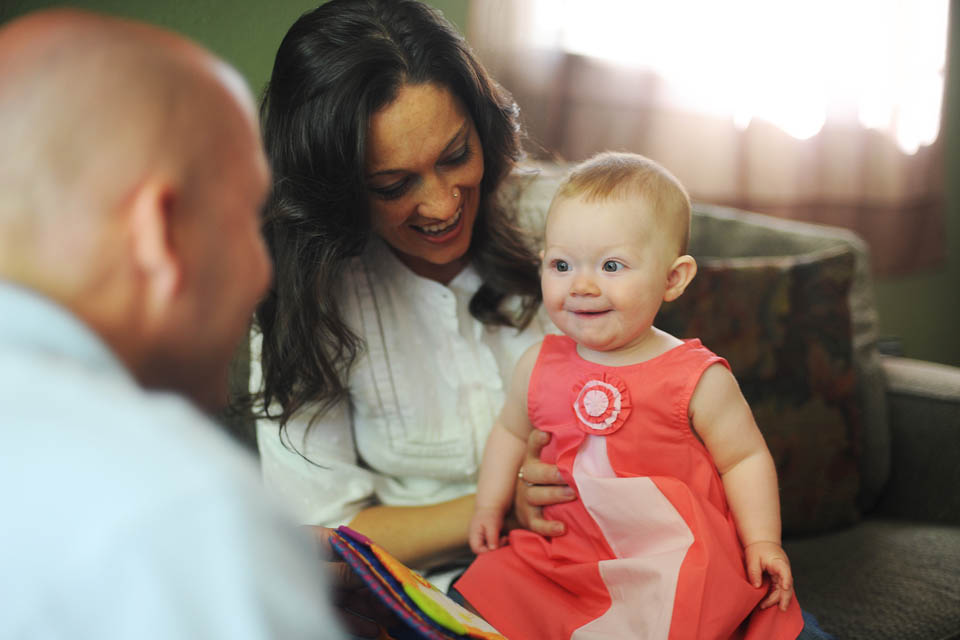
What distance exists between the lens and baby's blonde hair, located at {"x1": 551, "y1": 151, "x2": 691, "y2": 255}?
34.8 inches

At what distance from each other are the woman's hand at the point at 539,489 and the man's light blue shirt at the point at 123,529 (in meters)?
0.56

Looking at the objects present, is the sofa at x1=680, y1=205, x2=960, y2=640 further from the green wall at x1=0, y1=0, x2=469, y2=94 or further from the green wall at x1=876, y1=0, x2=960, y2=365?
the green wall at x1=876, y1=0, x2=960, y2=365

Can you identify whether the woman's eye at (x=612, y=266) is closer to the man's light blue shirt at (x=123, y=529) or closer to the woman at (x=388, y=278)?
the woman at (x=388, y=278)

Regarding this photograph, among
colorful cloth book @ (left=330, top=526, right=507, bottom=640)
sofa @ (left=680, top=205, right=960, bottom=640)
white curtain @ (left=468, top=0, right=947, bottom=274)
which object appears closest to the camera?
colorful cloth book @ (left=330, top=526, right=507, bottom=640)

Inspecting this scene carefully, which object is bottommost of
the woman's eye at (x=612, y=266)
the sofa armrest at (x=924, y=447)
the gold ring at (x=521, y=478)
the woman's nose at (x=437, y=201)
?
the sofa armrest at (x=924, y=447)

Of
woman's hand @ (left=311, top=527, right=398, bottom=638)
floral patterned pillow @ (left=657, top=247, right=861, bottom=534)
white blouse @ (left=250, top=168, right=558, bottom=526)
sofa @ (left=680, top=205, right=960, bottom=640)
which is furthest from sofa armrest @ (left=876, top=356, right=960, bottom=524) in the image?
woman's hand @ (left=311, top=527, right=398, bottom=638)

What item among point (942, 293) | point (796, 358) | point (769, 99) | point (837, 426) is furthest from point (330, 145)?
point (942, 293)

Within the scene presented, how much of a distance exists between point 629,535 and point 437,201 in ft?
→ 1.47

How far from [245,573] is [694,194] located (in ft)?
6.74

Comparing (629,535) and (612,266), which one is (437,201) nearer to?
(612,266)

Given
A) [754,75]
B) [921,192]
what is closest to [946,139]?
[921,192]

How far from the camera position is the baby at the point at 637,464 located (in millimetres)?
829

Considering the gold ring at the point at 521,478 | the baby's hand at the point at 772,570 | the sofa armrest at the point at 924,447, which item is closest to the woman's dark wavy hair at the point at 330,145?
the gold ring at the point at 521,478

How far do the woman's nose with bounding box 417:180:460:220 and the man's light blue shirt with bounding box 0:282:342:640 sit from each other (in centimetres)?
65
